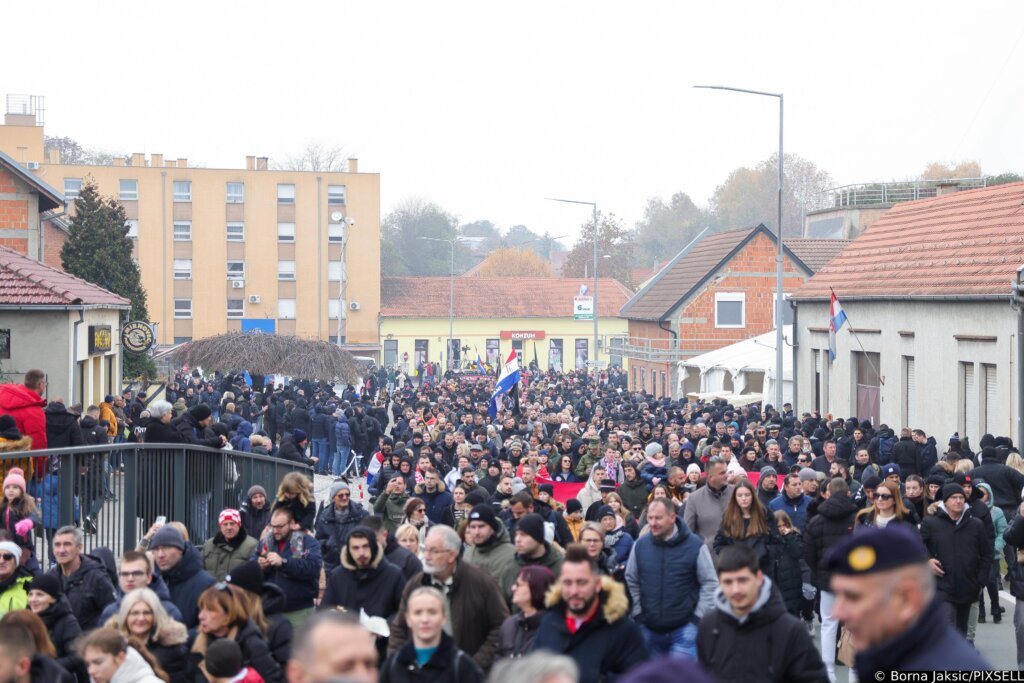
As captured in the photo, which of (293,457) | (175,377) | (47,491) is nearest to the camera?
(47,491)

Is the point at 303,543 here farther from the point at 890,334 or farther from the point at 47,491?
the point at 890,334

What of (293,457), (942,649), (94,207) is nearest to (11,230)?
(94,207)

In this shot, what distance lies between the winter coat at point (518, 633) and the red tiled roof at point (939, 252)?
19790 mm

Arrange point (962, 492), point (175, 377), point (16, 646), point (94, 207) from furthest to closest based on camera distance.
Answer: point (175, 377) → point (94, 207) → point (962, 492) → point (16, 646)

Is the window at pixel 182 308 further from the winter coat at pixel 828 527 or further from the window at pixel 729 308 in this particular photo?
the winter coat at pixel 828 527

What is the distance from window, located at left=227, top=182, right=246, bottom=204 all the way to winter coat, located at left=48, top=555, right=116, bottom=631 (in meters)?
74.3

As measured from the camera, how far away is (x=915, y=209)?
120 feet

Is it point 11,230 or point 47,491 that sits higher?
point 11,230

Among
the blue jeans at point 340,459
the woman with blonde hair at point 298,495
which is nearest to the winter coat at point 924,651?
the woman with blonde hair at point 298,495

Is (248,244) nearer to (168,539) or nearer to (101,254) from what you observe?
(101,254)

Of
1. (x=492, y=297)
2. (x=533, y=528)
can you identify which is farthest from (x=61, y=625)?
(x=492, y=297)

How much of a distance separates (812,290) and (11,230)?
2023 cm

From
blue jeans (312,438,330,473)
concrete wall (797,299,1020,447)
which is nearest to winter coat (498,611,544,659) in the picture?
concrete wall (797,299,1020,447)

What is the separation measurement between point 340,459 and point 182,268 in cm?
5397
